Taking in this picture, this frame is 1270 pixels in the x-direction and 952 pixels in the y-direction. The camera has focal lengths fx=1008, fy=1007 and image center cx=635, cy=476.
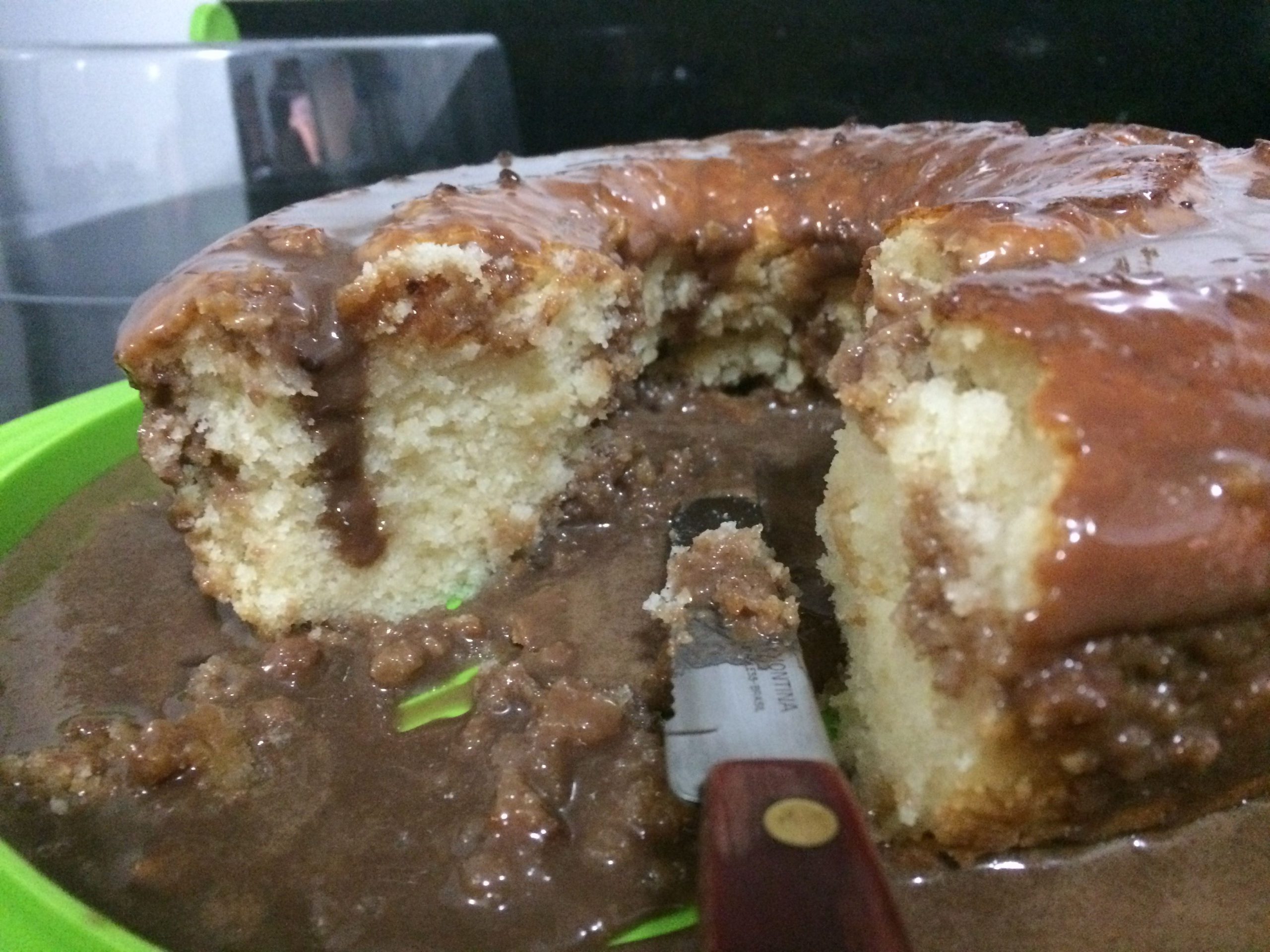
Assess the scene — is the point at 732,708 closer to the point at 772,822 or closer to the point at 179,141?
Result: the point at 772,822

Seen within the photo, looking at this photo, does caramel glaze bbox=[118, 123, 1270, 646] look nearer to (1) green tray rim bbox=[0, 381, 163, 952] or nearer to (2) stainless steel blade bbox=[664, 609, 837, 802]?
(2) stainless steel blade bbox=[664, 609, 837, 802]

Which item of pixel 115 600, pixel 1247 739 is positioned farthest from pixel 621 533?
pixel 1247 739

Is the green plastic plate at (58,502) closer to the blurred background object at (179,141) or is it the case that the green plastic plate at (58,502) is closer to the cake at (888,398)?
the cake at (888,398)

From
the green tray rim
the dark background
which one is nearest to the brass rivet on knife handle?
the green tray rim

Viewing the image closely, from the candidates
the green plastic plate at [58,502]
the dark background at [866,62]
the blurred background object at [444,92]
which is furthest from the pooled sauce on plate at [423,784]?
the dark background at [866,62]

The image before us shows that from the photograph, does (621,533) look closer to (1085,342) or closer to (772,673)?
(772,673)
